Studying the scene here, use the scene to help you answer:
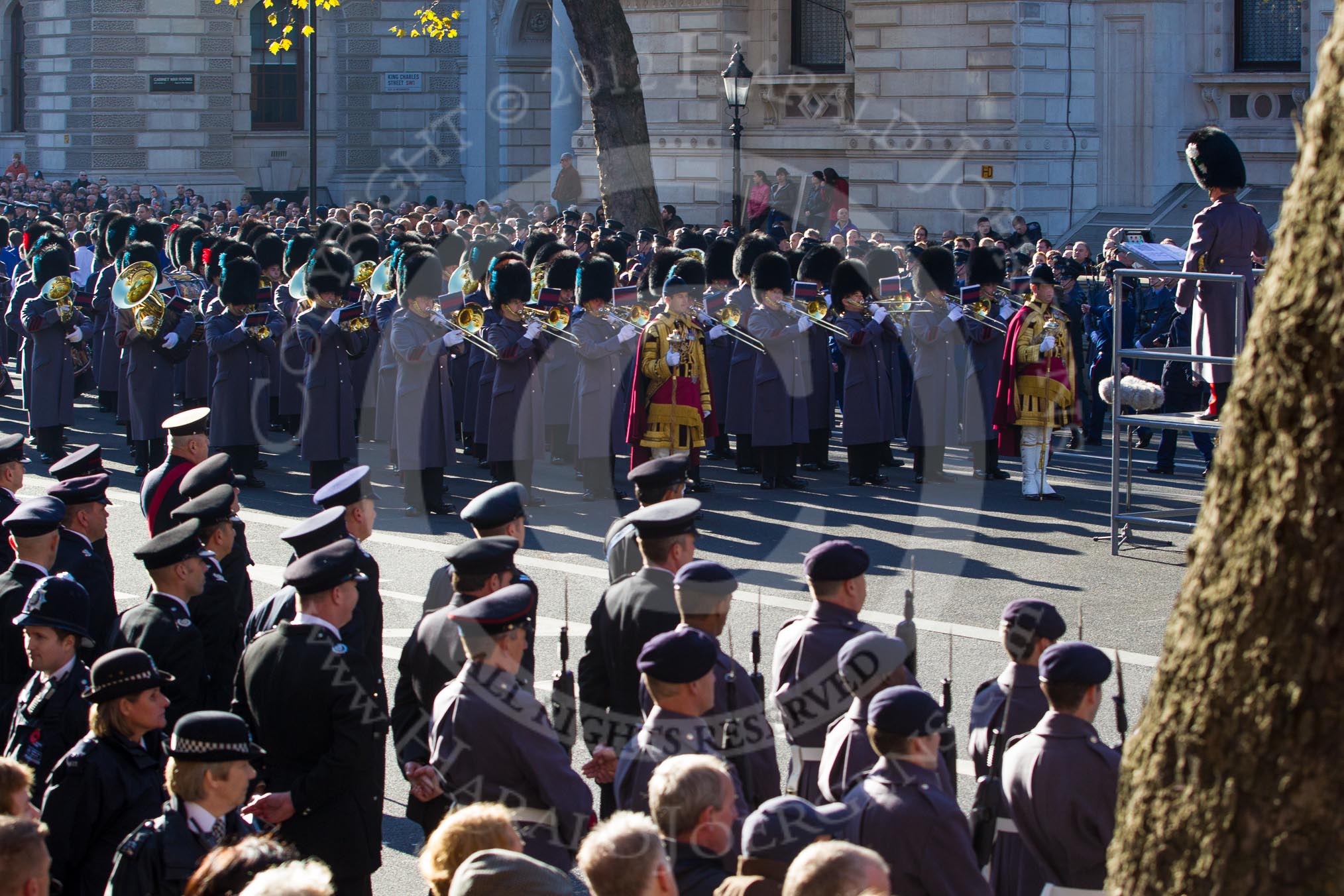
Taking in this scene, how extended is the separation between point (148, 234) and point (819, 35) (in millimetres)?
14821

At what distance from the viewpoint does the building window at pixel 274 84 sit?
3917 cm

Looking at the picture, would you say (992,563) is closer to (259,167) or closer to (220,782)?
(220,782)

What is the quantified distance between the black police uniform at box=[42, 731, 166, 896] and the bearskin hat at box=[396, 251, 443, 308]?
828 centimetres

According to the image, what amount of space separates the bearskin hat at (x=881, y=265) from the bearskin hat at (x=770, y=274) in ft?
3.89

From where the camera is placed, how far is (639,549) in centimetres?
677

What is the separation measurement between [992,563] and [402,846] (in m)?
5.34

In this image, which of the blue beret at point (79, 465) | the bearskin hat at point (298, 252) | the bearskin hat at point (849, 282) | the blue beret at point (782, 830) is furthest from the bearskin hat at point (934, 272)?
the blue beret at point (782, 830)

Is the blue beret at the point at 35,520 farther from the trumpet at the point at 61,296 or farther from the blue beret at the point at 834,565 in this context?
the trumpet at the point at 61,296

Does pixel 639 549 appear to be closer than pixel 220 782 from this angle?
No

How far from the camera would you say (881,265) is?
1512 cm

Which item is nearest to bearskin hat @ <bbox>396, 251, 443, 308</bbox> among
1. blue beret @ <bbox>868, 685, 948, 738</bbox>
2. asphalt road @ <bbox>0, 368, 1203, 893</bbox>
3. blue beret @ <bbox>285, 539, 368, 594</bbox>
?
asphalt road @ <bbox>0, 368, 1203, 893</bbox>

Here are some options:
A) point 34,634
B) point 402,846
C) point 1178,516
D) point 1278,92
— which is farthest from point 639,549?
point 1278,92

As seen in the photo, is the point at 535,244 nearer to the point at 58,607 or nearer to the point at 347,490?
the point at 347,490

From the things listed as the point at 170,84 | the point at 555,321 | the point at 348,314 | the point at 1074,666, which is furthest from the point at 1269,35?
the point at 1074,666
